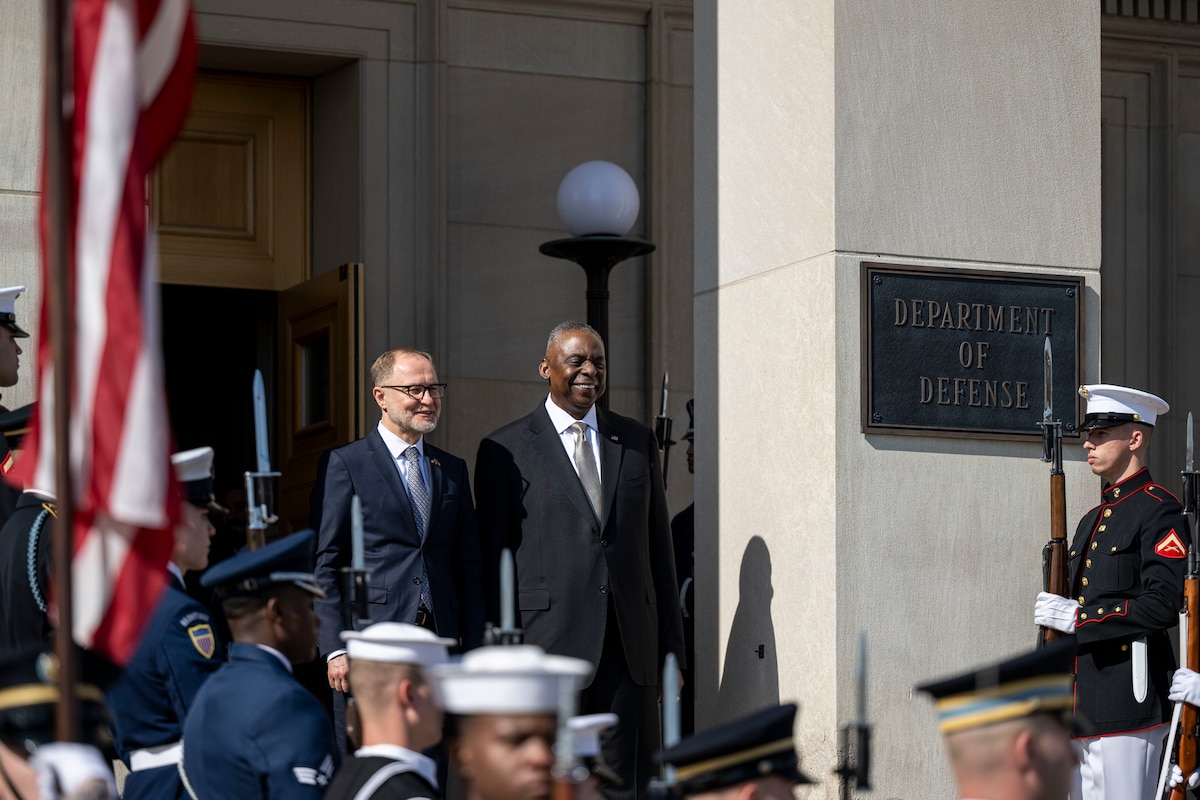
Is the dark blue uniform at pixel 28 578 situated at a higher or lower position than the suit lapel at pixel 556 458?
lower

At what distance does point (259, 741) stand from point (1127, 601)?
3.37 meters

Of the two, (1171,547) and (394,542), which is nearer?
(1171,547)

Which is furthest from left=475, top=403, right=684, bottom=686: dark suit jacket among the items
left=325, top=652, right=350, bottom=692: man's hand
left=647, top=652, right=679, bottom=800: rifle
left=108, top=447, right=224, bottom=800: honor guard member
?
left=647, top=652, right=679, bottom=800: rifle

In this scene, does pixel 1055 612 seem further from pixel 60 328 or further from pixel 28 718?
pixel 60 328

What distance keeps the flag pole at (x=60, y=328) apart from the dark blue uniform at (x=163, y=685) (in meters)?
1.88

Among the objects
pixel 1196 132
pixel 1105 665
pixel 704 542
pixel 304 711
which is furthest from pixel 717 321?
pixel 1196 132

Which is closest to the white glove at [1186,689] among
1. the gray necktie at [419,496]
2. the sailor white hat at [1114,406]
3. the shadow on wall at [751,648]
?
the sailor white hat at [1114,406]

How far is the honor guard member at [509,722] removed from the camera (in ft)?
13.9

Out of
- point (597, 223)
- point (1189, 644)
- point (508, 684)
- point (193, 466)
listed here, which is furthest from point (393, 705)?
point (597, 223)

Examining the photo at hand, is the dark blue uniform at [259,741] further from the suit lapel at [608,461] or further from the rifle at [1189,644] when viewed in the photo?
the rifle at [1189,644]

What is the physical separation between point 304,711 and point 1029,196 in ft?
12.0

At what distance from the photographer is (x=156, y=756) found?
6105 mm

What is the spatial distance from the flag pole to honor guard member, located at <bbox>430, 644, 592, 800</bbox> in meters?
0.77

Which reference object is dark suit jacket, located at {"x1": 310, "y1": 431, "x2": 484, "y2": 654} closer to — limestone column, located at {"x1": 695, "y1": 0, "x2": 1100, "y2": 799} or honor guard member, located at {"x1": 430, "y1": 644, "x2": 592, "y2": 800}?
limestone column, located at {"x1": 695, "y1": 0, "x2": 1100, "y2": 799}
